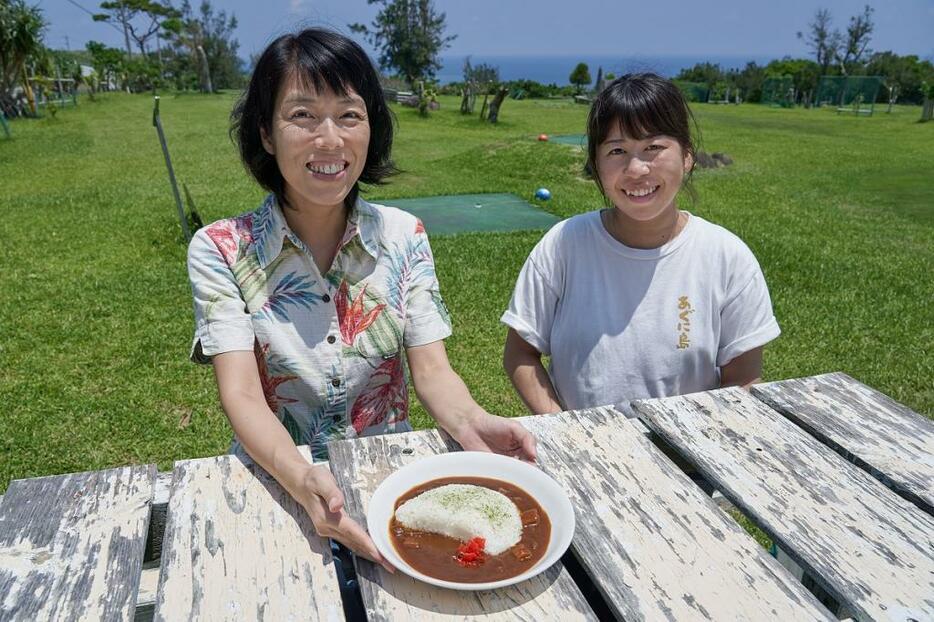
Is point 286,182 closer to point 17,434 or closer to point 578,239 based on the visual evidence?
point 578,239

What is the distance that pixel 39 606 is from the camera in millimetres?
1041

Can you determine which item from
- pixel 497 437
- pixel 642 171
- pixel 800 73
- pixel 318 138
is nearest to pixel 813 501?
pixel 497 437

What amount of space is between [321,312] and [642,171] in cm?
92

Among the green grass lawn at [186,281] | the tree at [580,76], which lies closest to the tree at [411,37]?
the tree at [580,76]

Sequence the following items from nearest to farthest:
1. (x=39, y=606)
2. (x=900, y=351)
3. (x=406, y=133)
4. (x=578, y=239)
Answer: (x=39, y=606) → (x=578, y=239) → (x=900, y=351) → (x=406, y=133)

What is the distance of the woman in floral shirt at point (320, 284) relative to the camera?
5.29ft

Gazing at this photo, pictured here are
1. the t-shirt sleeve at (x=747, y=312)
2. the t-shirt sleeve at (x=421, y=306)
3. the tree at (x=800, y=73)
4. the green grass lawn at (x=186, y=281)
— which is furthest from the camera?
the tree at (x=800, y=73)

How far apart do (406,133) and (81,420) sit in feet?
46.6

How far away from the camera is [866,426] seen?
1596 mm

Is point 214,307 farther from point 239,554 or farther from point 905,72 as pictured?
point 905,72

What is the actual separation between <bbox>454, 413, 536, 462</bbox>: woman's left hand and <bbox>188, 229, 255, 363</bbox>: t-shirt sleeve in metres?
0.53

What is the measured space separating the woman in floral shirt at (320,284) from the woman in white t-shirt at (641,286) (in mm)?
421

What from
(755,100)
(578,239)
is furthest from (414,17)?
(578,239)

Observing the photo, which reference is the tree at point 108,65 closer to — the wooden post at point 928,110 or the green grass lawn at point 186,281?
the green grass lawn at point 186,281
